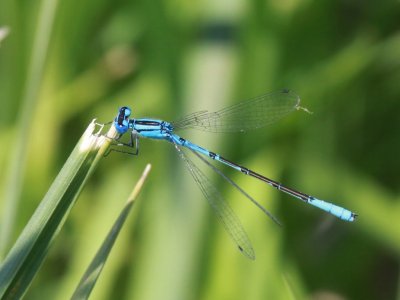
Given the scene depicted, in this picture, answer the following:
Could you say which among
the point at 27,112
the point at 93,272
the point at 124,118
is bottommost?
Result: the point at 93,272

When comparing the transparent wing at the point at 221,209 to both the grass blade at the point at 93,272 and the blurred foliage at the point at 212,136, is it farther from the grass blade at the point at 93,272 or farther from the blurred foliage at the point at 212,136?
the grass blade at the point at 93,272

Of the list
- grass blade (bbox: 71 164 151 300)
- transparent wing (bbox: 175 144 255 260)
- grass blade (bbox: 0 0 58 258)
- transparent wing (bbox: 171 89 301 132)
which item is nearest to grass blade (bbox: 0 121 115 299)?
grass blade (bbox: 71 164 151 300)

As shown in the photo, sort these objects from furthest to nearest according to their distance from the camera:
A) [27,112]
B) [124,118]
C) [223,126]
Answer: [223,126] → [124,118] → [27,112]

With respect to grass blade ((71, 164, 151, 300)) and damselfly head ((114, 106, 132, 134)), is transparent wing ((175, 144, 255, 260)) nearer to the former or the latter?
damselfly head ((114, 106, 132, 134))

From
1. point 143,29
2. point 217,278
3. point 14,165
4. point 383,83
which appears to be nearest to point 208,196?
point 217,278

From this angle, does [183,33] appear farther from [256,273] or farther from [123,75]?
[256,273]

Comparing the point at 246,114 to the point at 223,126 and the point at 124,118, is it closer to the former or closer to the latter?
the point at 223,126

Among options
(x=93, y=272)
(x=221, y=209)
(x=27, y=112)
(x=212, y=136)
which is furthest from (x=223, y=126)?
(x=93, y=272)
